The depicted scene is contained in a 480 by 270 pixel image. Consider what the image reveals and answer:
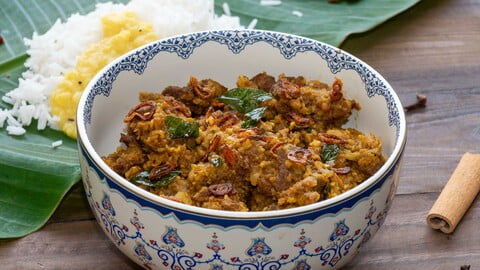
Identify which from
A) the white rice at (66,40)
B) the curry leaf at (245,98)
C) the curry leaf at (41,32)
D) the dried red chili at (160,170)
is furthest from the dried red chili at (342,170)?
the white rice at (66,40)

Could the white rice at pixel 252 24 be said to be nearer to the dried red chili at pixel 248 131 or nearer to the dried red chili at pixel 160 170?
the dried red chili at pixel 248 131

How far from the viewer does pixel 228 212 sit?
75.3 inches

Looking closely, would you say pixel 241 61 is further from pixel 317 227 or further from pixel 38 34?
pixel 38 34

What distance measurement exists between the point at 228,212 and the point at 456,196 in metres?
1.18

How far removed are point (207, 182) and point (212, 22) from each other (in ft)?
5.65

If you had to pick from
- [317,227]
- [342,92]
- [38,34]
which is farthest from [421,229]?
[38,34]

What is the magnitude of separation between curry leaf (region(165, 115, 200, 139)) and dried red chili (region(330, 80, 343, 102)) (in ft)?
1.66

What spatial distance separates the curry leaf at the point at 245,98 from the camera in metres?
2.47

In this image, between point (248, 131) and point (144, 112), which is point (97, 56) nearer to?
point (144, 112)

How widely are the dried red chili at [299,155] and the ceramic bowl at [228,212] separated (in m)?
0.23

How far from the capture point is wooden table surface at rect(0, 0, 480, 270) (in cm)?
258

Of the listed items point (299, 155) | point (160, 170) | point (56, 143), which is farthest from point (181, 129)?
point (56, 143)

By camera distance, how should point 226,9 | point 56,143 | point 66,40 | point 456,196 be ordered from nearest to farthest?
point 456,196, point 56,143, point 66,40, point 226,9

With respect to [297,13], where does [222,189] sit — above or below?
above
